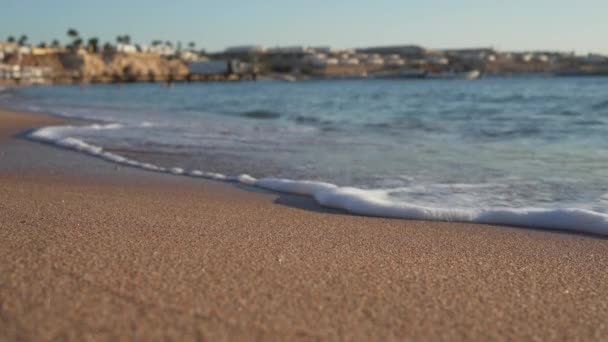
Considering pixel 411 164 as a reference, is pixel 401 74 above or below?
above

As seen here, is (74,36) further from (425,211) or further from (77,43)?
(425,211)

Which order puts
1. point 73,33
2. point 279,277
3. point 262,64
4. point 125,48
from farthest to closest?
1. point 262,64
2. point 125,48
3. point 73,33
4. point 279,277

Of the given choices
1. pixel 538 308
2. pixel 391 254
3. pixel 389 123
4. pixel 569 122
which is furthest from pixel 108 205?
pixel 569 122

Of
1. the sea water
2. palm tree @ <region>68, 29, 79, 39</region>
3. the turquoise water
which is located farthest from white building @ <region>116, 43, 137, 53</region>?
the sea water

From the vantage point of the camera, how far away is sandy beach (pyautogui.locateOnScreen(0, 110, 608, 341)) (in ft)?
5.79

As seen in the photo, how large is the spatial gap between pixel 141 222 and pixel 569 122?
11962 millimetres

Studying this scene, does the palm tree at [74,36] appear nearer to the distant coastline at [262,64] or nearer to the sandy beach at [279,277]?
the distant coastline at [262,64]

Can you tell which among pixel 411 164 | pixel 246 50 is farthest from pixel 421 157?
pixel 246 50

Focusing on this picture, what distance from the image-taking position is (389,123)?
13.8m

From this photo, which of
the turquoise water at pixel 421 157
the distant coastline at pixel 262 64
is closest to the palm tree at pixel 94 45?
the distant coastline at pixel 262 64

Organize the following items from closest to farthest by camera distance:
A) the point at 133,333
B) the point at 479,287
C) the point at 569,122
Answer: the point at 133,333
the point at 479,287
the point at 569,122

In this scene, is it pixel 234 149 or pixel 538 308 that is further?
pixel 234 149

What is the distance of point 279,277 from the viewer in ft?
7.30

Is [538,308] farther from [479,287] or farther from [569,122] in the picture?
[569,122]
